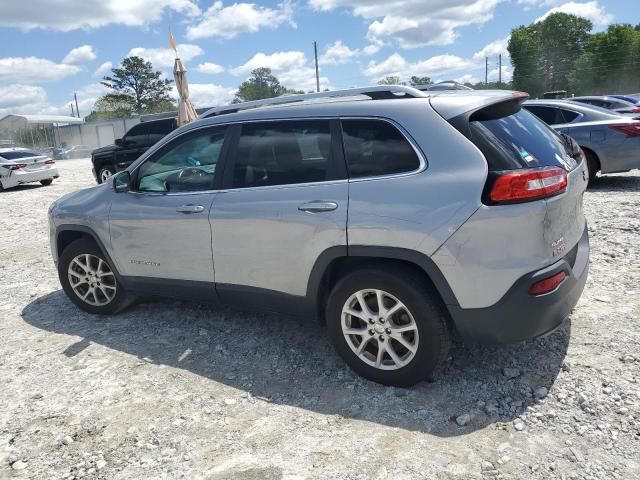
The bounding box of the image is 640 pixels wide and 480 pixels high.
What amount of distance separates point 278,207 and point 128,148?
40.6 feet

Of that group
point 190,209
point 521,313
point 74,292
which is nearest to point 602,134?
point 521,313

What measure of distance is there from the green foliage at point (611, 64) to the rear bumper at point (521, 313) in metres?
71.7

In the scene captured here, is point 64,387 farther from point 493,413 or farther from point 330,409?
point 493,413

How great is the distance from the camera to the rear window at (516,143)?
9.13 feet

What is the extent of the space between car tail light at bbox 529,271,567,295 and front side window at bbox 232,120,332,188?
133 cm

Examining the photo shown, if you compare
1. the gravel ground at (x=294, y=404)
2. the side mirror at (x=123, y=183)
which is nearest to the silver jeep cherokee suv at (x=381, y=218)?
the side mirror at (x=123, y=183)

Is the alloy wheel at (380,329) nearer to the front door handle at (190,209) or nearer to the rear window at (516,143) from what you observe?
the rear window at (516,143)

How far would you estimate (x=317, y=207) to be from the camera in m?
3.18

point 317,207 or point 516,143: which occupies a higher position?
point 516,143

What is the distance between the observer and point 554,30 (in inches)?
3137

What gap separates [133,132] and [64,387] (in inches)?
487

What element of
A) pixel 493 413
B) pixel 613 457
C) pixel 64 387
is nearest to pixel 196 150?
pixel 64 387

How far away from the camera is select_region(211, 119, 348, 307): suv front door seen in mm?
3188

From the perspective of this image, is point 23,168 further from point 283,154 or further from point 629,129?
point 629,129
